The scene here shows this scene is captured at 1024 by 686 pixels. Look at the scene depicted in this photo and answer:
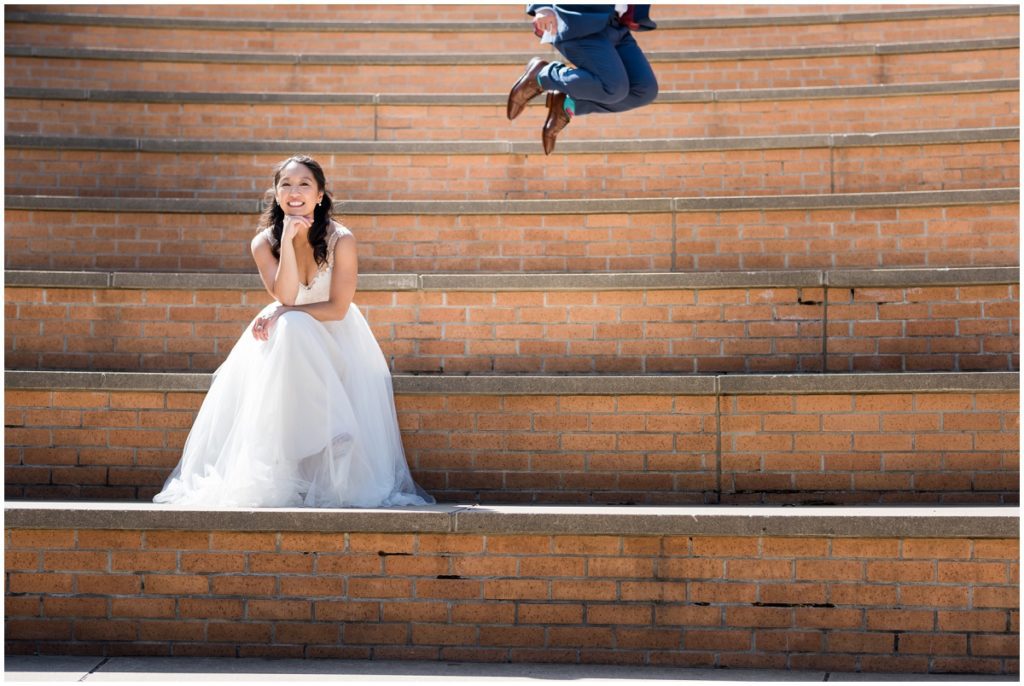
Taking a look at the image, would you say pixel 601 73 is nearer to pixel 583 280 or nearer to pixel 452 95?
pixel 583 280

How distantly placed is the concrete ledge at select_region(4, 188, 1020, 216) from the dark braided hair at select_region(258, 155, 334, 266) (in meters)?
1.09

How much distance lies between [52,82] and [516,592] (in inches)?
210

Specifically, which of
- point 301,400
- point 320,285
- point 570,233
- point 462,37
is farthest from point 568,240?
point 462,37

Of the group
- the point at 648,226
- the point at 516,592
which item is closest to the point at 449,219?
the point at 648,226

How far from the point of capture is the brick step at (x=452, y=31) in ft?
25.2

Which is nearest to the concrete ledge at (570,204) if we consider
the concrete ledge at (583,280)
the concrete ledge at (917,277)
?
the concrete ledge at (583,280)

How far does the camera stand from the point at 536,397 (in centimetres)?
436

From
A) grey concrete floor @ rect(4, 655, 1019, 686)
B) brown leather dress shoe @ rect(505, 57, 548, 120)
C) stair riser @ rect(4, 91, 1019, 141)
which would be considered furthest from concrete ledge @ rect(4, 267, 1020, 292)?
stair riser @ rect(4, 91, 1019, 141)

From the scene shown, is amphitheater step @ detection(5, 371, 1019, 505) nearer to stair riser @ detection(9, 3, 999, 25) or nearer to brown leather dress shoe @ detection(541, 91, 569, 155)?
brown leather dress shoe @ detection(541, 91, 569, 155)

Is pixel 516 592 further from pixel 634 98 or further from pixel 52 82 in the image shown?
pixel 52 82

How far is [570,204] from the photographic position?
18.2 feet

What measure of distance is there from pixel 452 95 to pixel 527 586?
3946 mm

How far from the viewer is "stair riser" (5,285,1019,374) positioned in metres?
4.70

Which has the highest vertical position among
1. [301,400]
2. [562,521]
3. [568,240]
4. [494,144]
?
[494,144]
